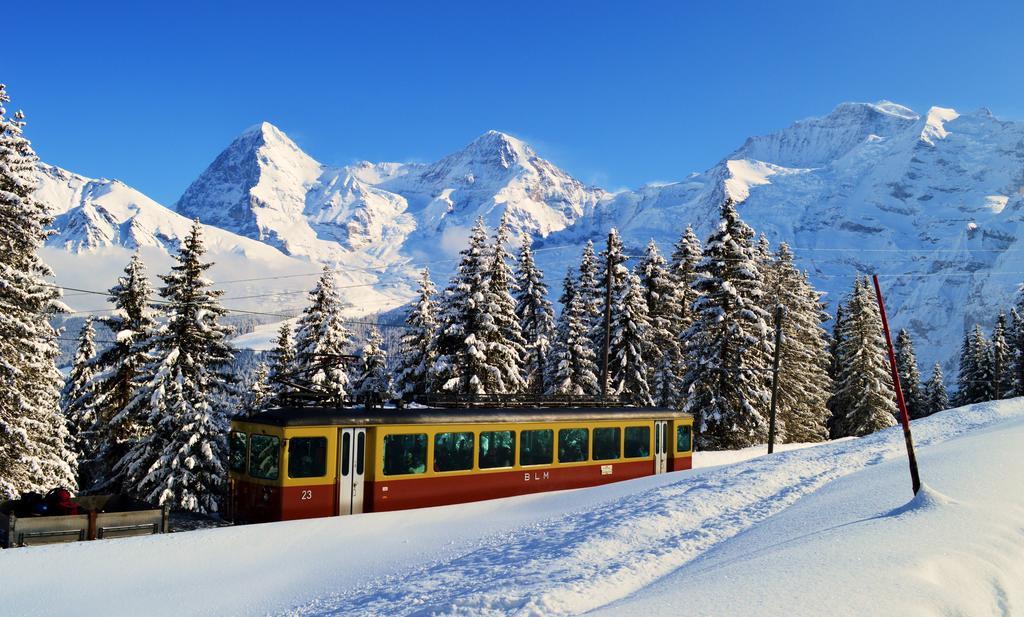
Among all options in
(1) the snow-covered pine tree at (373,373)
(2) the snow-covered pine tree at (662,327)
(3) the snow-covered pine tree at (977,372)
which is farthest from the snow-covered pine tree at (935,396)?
(1) the snow-covered pine tree at (373,373)

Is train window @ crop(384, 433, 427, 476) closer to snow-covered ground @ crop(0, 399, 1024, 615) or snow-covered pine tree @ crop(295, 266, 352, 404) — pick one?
snow-covered ground @ crop(0, 399, 1024, 615)

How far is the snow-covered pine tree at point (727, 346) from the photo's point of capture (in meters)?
34.0

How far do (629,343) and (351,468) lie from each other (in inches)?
986

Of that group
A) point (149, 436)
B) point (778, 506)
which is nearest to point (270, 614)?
point (778, 506)

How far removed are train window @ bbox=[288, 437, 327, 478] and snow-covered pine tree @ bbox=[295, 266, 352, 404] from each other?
16.1 metres

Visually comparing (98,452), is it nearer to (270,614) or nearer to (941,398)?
(270,614)

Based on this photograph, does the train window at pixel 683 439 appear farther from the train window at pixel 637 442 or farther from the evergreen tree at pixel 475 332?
the evergreen tree at pixel 475 332

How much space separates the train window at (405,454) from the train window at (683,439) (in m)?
10.3

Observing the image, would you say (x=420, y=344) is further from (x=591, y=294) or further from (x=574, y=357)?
(x=591, y=294)

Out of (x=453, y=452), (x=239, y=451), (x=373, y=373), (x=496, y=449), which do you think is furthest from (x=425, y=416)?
(x=373, y=373)

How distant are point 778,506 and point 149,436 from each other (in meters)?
20.3

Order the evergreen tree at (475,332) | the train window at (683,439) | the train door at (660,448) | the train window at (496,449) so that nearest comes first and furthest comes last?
the train window at (496,449) → the train door at (660,448) → the train window at (683,439) → the evergreen tree at (475,332)

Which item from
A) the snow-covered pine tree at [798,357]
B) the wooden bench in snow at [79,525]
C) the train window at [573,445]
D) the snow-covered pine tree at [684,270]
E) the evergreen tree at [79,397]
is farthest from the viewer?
the snow-covered pine tree at [684,270]

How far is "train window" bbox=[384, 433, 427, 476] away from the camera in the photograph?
56.5ft
